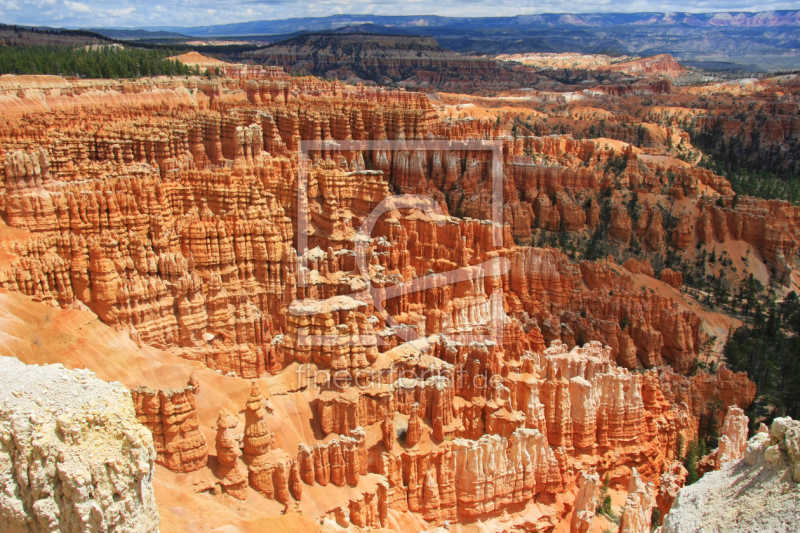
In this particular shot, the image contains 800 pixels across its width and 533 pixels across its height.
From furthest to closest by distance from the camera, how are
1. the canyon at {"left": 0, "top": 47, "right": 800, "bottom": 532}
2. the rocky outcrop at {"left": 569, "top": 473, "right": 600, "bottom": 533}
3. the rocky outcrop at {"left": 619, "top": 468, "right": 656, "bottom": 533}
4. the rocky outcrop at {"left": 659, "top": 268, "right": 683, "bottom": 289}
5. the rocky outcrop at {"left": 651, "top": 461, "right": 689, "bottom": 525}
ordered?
the rocky outcrop at {"left": 659, "top": 268, "right": 683, "bottom": 289} < the rocky outcrop at {"left": 651, "top": 461, "right": 689, "bottom": 525} < the rocky outcrop at {"left": 569, "top": 473, "right": 600, "bottom": 533} < the rocky outcrop at {"left": 619, "top": 468, "right": 656, "bottom": 533} < the canyon at {"left": 0, "top": 47, "right": 800, "bottom": 532}

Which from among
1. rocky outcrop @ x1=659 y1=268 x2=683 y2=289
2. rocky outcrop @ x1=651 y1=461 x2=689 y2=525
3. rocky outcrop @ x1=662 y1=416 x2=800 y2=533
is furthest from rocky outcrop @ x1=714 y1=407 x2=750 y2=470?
rocky outcrop @ x1=659 y1=268 x2=683 y2=289

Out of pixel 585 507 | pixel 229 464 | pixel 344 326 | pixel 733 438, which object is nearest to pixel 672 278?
pixel 733 438

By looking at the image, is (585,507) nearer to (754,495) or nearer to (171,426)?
(754,495)

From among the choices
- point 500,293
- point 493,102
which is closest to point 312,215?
point 500,293

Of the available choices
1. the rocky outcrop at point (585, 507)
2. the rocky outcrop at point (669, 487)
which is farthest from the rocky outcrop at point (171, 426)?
the rocky outcrop at point (669, 487)

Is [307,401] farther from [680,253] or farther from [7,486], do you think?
[680,253]

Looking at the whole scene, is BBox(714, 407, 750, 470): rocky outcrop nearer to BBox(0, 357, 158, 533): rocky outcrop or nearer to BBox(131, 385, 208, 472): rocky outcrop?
BBox(131, 385, 208, 472): rocky outcrop
